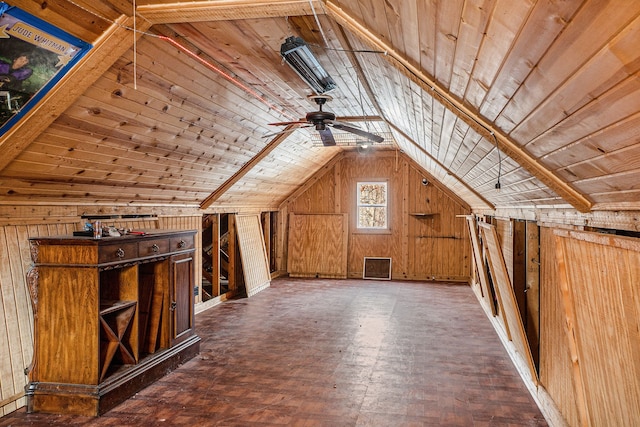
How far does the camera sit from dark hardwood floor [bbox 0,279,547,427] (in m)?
2.79

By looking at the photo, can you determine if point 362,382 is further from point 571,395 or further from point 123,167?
point 123,167

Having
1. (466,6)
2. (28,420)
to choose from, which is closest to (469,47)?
(466,6)

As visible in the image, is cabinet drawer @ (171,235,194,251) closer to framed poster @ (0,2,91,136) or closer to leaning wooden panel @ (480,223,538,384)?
framed poster @ (0,2,91,136)

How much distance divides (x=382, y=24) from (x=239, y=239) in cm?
527

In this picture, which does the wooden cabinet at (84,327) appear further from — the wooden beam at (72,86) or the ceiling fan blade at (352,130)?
the ceiling fan blade at (352,130)

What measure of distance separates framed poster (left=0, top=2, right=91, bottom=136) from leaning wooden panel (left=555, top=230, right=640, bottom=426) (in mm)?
2737

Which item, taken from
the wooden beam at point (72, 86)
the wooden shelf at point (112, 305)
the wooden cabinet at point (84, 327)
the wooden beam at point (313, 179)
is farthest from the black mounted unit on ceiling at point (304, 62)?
the wooden beam at point (313, 179)

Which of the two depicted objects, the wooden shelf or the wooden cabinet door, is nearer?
the wooden shelf

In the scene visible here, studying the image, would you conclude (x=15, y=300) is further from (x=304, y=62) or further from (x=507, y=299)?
(x=507, y=299)

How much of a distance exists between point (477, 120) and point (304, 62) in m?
1.16

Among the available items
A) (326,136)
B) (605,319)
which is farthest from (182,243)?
(605,319)

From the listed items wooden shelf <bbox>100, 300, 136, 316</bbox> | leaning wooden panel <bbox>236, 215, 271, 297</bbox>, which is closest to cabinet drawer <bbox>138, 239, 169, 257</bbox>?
wooden shelf <bbox>100, 300, 136, 316</bbox>

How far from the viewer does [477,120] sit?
79.9 inches

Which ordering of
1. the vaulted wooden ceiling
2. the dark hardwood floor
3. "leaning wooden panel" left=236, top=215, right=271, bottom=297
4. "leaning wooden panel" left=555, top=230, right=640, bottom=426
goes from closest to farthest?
the vaulted wooden ceiling < "leaning wooden panel" left=555, top=230, right=640, bottom=426 < the dark hardwood floor < "leaning wooden panel" left=236, top=215, right=271, bottom=297
